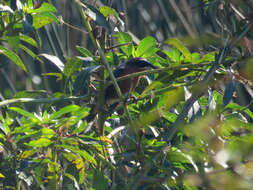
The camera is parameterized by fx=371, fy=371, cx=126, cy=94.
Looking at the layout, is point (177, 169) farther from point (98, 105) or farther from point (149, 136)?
point (98, 105)

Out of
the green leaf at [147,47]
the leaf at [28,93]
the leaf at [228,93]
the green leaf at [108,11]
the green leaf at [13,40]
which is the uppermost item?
the green leaf at [13,40]

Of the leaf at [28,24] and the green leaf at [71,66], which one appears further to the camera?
the green leaf at [71,66]

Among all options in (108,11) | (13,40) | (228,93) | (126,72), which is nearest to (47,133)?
(13,40)

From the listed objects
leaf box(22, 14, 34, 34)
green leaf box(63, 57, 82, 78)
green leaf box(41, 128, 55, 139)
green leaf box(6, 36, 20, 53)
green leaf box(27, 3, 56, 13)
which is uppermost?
green leaf box(27, 3, 56, 13)

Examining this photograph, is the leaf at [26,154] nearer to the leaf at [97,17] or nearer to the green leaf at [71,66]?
the green leaf at [71,66]

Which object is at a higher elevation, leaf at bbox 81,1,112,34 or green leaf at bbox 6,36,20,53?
green leaf at bbox 6,36,20,53

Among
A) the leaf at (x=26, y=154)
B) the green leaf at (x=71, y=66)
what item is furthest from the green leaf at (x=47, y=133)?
the green leaf at (x=71, y=66)

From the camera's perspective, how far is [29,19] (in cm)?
128

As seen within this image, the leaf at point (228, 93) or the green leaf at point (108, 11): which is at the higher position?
the green leaf at point (108, 11)

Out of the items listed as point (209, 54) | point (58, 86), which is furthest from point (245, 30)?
point (58, 86)

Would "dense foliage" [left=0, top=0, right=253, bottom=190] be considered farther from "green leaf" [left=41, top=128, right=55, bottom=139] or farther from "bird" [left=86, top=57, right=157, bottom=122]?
"bird" [left=86, top=57, right=157, bottom=122]

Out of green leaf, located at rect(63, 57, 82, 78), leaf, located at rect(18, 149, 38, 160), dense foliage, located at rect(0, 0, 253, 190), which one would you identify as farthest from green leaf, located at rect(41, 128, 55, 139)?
green leaf, located at rect(63, 57, 82, 78)

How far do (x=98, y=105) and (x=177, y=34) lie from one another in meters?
2.22

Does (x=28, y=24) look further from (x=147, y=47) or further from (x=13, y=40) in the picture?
(x=147, y=47)
